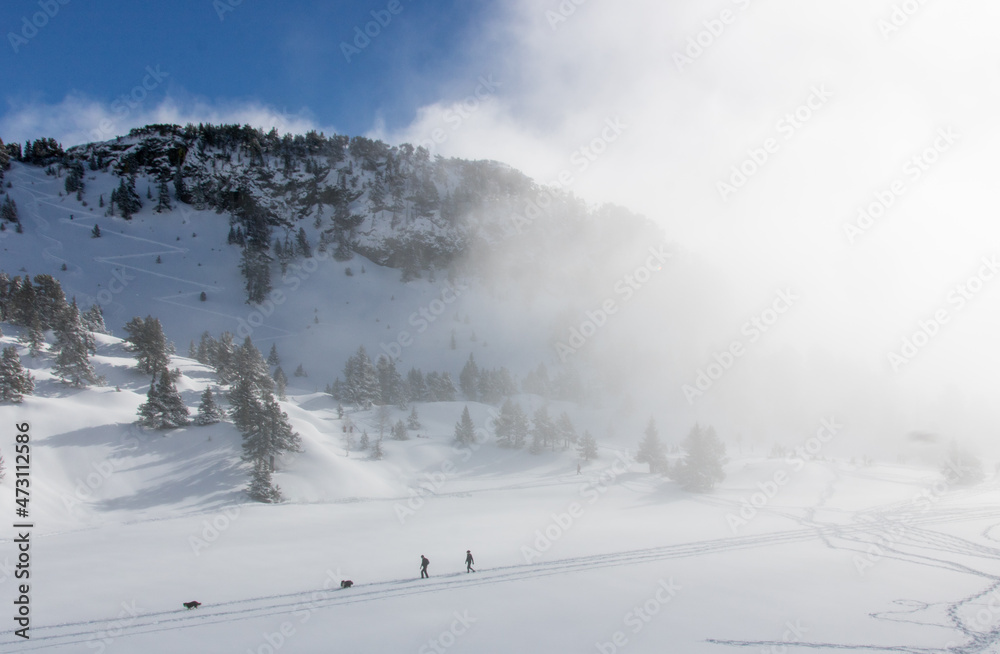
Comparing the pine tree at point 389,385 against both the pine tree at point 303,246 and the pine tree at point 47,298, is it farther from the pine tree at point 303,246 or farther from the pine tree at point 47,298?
the pine tree at point 303,246

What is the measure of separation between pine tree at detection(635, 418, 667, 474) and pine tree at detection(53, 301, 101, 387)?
60.9 m

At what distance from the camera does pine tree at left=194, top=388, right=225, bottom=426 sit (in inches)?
1737

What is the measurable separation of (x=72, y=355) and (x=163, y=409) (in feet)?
37.6

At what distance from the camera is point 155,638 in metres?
13.9

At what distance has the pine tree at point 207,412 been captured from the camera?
145 ft

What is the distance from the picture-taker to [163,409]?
42.5 m

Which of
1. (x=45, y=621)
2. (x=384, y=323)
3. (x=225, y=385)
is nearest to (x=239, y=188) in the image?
(x=384, y=323)

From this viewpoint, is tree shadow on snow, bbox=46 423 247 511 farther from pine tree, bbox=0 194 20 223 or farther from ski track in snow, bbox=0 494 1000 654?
pine tree, bbox=0 194 20 223

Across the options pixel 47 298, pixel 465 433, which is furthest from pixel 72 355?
pixel 465 433

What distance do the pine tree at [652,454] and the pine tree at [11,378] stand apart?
61.4m

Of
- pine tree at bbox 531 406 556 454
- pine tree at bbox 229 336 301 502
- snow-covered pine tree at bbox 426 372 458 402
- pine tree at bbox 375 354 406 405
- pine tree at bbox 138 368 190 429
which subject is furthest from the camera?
snow-covered pine tree at bbox 426 372 458 402

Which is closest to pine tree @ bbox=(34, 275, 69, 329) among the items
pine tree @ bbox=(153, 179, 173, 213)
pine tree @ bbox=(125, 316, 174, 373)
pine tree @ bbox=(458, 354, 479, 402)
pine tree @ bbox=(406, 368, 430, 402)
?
pine tree @ bbox=(125, 316, 174, 373)

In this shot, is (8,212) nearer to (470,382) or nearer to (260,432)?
(470,382)

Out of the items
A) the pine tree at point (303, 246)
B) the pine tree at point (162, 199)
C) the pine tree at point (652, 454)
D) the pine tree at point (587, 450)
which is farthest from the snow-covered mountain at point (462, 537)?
the pine tree at point (303, 246)
